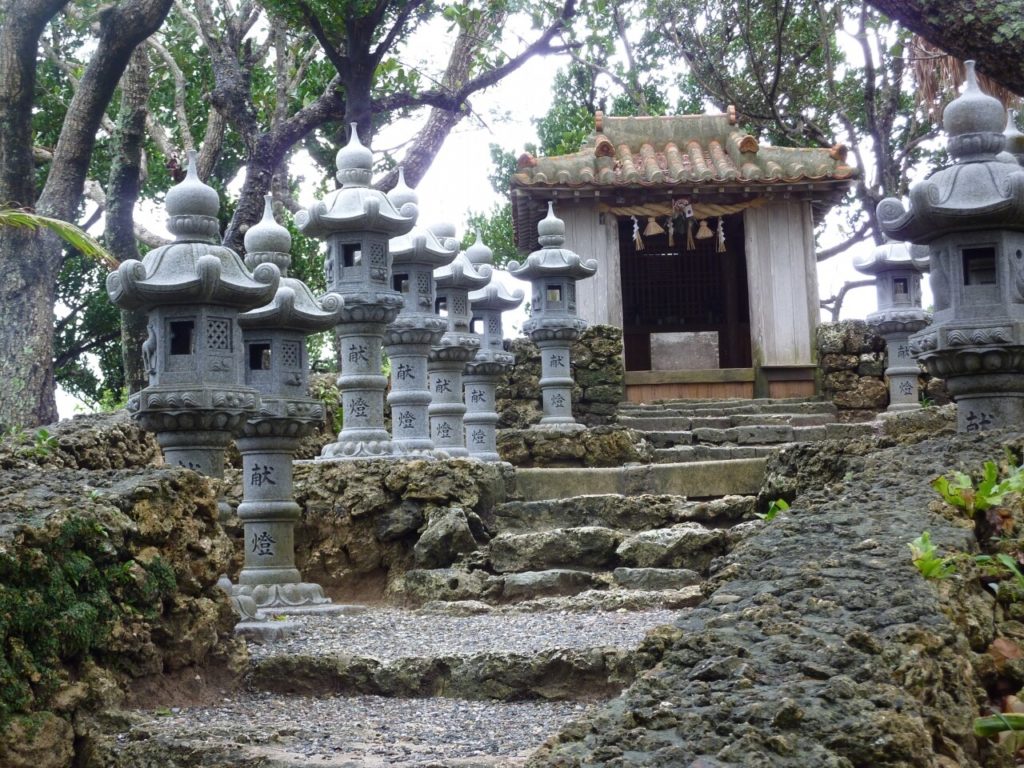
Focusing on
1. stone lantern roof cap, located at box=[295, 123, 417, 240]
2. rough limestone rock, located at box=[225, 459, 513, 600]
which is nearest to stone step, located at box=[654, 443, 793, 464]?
rough limestone rock, located at box=[225, 459, 513, 600]

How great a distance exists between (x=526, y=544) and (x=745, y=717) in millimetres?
6131

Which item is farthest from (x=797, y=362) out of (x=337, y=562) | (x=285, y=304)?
(x=285, y=304)

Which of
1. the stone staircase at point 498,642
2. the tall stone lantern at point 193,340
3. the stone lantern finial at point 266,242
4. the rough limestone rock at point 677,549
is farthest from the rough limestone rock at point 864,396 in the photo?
the tall stone lantern at point 193,340

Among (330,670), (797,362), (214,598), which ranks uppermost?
(797,362)

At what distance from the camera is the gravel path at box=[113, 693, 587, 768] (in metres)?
4.57

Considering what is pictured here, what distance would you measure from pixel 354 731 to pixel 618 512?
4.19 meters

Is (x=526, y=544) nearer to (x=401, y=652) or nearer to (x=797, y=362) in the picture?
(x=401, y=652)

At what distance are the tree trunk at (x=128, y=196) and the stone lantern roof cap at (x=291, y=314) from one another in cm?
→ 459

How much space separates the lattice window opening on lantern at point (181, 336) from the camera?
7.00 meters

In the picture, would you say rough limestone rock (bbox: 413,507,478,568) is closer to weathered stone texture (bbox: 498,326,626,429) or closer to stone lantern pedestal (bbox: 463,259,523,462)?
stone lantern pedestal (bbox: 463,259,523,462)

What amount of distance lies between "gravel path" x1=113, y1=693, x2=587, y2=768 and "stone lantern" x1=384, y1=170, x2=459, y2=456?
4.14m

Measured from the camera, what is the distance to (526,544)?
8.73m

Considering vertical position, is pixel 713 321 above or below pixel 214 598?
above

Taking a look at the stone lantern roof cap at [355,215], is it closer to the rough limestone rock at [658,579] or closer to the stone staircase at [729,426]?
the rough limestone rock at [658,579]
